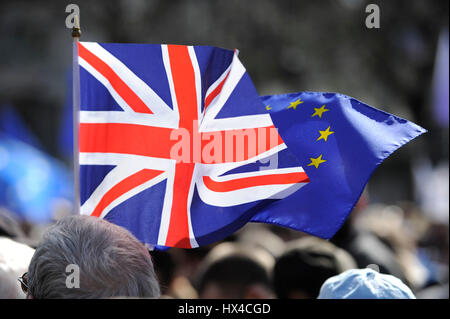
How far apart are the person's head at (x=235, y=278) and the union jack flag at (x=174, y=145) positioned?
996 millimetres

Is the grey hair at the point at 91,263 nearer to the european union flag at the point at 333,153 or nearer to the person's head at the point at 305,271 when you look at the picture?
the european union flag at the point at 333,153

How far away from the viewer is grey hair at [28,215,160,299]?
6.82 ft

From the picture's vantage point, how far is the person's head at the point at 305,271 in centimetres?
431

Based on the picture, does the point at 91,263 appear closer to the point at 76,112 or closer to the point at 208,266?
the point at 76,112

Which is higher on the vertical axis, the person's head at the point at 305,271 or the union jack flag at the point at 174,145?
the union jack flag at the point at 174,145

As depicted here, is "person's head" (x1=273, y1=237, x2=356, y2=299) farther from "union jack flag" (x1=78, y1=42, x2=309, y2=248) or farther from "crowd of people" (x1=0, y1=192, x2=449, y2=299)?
"union jack flag" (x1=78, y1=42, x2=309, y2=248)

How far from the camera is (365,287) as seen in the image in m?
2.83

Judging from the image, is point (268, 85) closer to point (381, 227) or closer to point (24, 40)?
point (24, 40)

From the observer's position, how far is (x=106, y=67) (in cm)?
371

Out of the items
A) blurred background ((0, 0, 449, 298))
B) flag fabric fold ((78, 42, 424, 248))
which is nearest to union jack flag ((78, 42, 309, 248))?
flag fabric fold ((78, 42, 424, 248))

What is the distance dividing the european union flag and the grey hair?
153cm

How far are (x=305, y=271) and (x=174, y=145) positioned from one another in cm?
118

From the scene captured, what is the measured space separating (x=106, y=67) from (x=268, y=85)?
741 inches

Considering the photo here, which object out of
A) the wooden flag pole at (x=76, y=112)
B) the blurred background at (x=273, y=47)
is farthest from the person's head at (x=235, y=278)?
the blurred background at (x=273, y=47)
